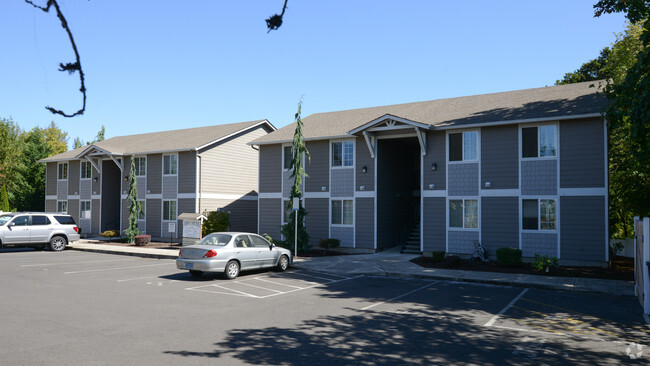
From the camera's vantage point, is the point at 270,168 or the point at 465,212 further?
the point at 270,168

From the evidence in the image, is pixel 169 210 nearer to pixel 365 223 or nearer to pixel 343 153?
pixel 343 153

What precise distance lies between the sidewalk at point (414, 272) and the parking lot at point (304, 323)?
2.44 ft

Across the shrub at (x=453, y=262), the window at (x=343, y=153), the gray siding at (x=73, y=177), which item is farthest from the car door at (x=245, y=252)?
the gray siding at (x=73, y=177)

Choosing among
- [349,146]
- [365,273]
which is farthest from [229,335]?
[349,146]

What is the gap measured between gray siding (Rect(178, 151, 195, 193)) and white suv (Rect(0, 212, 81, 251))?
6.82 m

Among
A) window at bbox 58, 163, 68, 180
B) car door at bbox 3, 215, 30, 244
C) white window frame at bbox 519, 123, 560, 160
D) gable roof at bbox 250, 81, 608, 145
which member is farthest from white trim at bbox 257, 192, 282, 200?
window at bbox 58, 163, 68, 180

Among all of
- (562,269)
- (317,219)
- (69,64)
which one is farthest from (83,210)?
(69,64)

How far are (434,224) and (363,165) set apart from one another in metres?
4.82

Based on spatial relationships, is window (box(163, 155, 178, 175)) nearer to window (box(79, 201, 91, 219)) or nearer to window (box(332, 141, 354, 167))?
window (box(79, 201, 91, 219))

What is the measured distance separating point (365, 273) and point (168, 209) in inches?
719

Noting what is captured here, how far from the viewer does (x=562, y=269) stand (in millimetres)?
17391

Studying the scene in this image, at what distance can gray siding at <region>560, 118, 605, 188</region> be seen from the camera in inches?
715

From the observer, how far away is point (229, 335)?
27.2 feet

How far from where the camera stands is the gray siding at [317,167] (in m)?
→ 25.0
